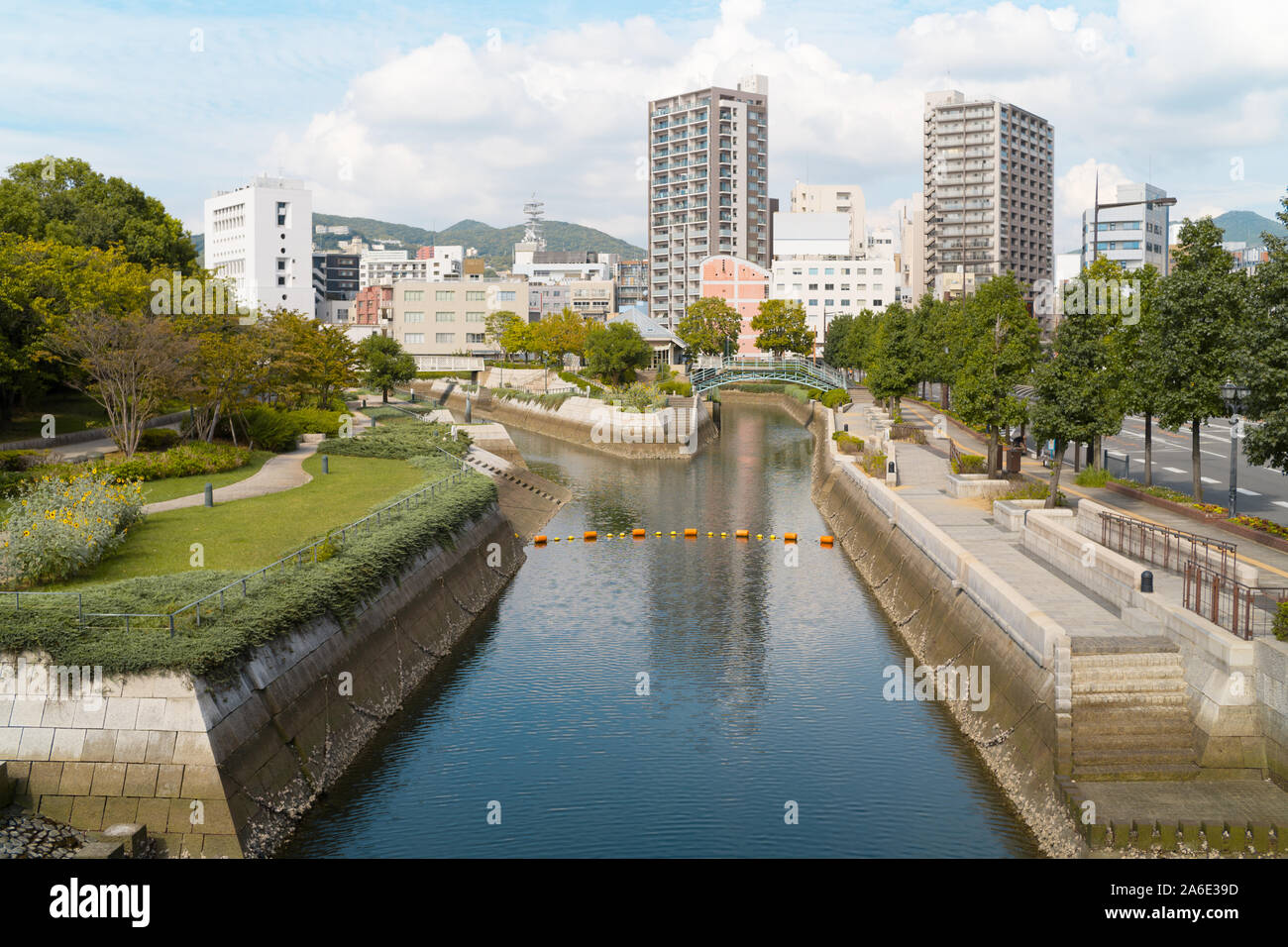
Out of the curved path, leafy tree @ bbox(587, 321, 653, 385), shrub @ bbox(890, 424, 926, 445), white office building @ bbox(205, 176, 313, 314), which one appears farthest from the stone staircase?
white office building @ bbox(205, 176, 313, 314)

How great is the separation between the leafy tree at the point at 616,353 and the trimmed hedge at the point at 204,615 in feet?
273

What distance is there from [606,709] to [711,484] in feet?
135

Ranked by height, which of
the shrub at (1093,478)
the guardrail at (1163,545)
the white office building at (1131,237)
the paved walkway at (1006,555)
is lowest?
the paved walkway at (1006,555)

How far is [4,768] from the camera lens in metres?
18.4

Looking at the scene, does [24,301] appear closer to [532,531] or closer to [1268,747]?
[532,531]

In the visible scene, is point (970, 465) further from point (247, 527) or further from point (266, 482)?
point (247, 527)

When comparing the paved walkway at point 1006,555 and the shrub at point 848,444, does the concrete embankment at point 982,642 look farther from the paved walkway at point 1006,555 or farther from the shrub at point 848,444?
the shrub at point 848,444

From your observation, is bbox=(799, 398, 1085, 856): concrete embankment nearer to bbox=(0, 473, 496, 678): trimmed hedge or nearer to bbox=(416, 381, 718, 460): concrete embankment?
bbox=(0, 473, 496, 678): trimmed hedge

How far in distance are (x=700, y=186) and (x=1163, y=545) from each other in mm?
168076

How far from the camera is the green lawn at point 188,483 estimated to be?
39.7 metres

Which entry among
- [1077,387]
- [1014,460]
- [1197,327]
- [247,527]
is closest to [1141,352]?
[1197,327]

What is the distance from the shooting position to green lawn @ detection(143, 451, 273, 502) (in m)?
39.7

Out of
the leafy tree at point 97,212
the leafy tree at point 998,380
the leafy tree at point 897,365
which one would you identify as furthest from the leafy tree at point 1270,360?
the leafy tree at point 97,212

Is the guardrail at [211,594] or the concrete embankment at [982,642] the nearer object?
the guardrail at [211,594]
